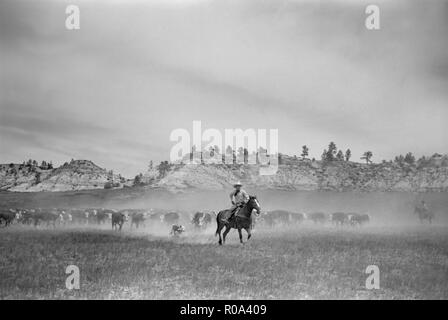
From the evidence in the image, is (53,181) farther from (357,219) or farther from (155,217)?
(357,219)

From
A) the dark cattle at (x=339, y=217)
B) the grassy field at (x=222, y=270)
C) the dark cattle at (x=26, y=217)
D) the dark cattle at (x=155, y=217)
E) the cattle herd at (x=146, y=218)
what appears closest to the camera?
the grassy field at (x=222, y=270)

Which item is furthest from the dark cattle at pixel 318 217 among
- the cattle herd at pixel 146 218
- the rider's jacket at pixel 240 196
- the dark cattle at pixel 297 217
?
the rider's jacket at pixel 240 196

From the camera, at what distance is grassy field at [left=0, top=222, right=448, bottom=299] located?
8500mm

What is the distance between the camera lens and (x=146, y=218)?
23.7 metres

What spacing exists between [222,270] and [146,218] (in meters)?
15.2

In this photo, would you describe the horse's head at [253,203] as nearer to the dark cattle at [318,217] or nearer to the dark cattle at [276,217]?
the dark cattle at [276,217]

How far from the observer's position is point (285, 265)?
987cm

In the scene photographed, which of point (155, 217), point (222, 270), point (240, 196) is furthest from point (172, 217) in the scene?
point (222, 270)

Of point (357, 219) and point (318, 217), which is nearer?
point (357, 219)

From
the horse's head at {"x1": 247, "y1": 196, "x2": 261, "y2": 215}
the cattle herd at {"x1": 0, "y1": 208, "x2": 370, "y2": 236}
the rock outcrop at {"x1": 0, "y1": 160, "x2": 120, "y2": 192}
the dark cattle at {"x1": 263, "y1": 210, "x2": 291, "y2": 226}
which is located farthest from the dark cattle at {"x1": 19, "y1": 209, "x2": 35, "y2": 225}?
the horse's head at {"x1": 247, "y1": 196, "x2": 261, "y2": 215}

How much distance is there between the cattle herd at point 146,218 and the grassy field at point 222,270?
28.7 ft

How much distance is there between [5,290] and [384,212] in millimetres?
28888

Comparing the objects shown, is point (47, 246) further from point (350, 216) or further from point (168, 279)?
point (350, 216)

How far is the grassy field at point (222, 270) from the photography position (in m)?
8.50
